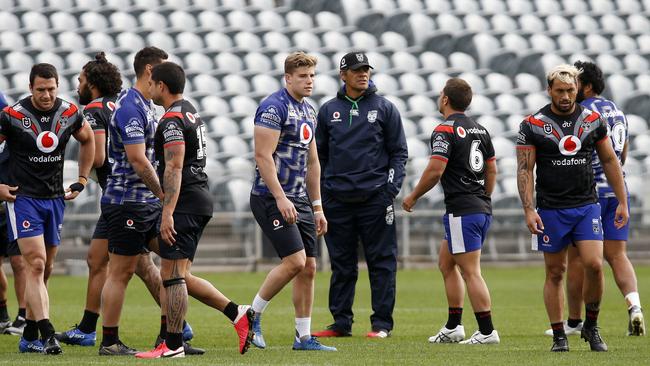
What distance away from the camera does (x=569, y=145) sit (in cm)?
823

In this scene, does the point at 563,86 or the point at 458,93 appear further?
the point at 458,93

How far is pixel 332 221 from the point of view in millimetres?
10109

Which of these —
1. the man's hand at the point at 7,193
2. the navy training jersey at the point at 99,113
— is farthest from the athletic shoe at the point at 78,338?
the man's hand at the point at 7,193

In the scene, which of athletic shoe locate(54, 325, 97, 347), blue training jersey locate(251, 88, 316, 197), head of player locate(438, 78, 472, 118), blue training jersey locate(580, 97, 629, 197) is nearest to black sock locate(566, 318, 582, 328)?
blue training jersey locate(580, 97, 629, 197)

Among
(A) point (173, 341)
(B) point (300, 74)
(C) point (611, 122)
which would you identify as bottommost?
(A) point (173, 341)

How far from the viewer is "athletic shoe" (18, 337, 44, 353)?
813 cm

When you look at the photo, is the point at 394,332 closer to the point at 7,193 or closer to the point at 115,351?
the point at 115,351

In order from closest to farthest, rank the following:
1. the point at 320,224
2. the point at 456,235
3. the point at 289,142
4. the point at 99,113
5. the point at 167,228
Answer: the point at 167,228, the point at 289,142, the point at 320,224, the point at 456,235, the point at 99,113

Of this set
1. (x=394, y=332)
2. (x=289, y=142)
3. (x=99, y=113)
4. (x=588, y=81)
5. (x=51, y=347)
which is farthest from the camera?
(x=394, y=332)

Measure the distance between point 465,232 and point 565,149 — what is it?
1029mm

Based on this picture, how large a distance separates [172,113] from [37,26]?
54.2 feet

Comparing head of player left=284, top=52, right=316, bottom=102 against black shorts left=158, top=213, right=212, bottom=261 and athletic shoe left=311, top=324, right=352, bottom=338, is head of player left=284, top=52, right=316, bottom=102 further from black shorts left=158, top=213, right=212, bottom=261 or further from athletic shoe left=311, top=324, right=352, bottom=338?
athletic shoe left=311, top=324, right=352, bottom=338

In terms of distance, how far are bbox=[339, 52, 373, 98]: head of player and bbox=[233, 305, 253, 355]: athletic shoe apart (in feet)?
8.85

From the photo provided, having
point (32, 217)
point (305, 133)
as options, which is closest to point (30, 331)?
point (32, 217)
